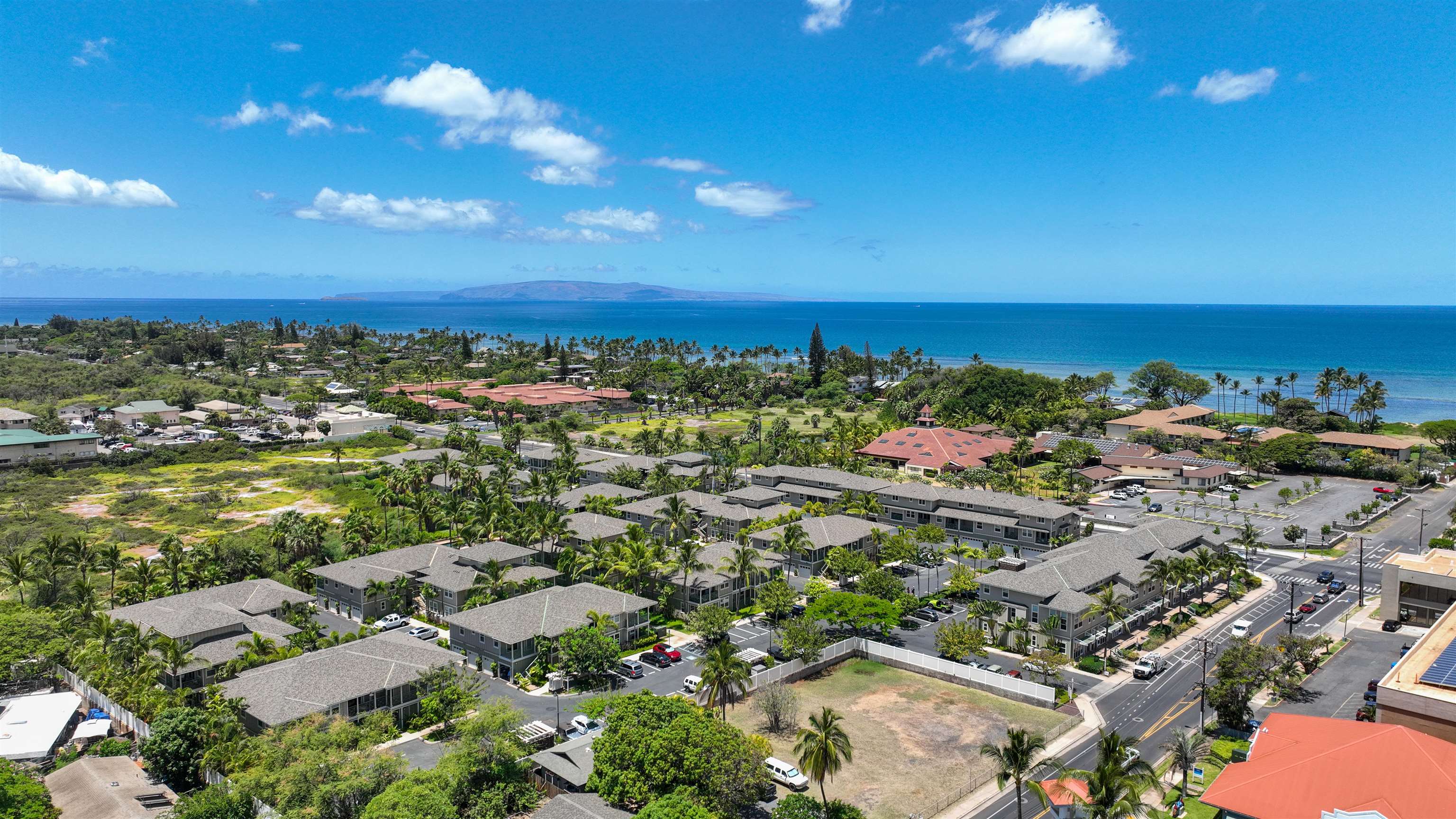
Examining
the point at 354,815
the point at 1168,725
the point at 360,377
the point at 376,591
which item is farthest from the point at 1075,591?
the point at 360,377

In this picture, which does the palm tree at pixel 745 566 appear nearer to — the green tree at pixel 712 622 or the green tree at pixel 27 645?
the green tree at pixel 712 622

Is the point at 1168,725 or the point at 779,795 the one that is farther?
the point at 1168,725

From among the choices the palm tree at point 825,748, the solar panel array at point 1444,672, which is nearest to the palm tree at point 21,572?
the palm tree at point 825,748

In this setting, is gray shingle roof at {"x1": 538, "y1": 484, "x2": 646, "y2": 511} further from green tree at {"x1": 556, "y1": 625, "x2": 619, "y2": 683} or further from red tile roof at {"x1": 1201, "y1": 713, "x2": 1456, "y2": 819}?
red tile roof at {"x1": 1201, "y1": 713, "x2": 1456, "y2": 819}

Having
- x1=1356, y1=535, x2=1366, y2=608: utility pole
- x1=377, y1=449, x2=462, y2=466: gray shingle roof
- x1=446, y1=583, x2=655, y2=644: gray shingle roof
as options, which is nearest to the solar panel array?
x1=1356, y1=535, x2=1366, y2=608: utility pole

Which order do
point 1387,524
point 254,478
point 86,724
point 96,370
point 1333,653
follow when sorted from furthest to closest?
1. point 96,370
2. point 254,478
3. point 1387,524
4. point 1333,653
5. point 86,724

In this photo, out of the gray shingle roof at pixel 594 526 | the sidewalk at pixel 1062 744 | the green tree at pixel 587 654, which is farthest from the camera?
the gray shingle roof at pixel 594 526

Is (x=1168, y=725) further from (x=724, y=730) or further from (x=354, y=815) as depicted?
(x=354, y=815)
